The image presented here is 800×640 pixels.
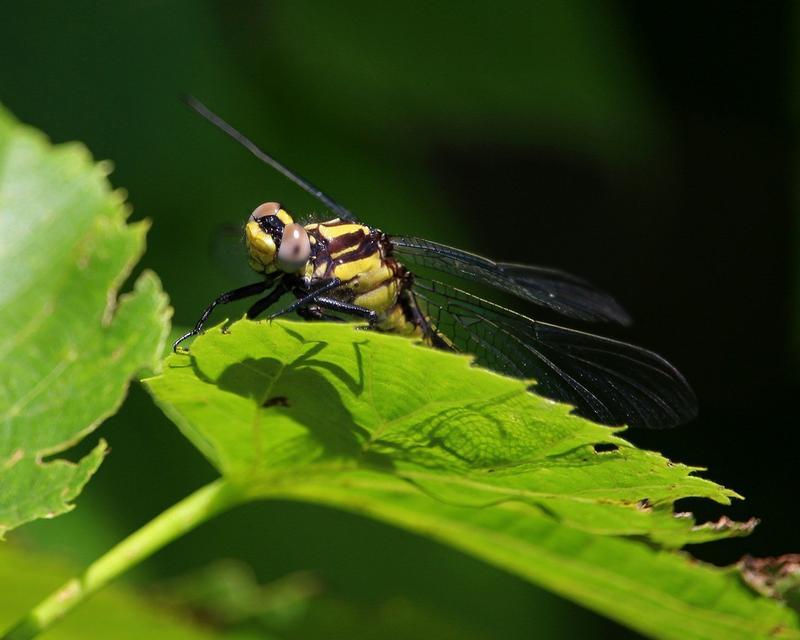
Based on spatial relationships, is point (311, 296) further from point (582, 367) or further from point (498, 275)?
point (582, 367)

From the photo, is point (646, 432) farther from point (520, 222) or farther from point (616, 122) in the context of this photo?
point (520, 222)

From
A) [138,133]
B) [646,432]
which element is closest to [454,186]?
[138,133]

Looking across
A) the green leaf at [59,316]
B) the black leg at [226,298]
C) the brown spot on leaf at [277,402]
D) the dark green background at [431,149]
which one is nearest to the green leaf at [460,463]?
the brown spot on leaf at [277,402]

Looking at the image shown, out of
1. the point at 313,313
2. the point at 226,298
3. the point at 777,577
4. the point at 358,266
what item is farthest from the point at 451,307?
the point at 777,577

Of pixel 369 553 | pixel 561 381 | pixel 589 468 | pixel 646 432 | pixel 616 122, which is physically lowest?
pixel 369 553

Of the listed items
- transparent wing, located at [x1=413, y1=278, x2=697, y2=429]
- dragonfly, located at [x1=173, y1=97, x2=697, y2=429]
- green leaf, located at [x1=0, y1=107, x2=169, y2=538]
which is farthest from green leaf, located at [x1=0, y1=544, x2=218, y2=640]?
transparent wing, located at [x1=413, y1=278, x2=697, y2=429]
